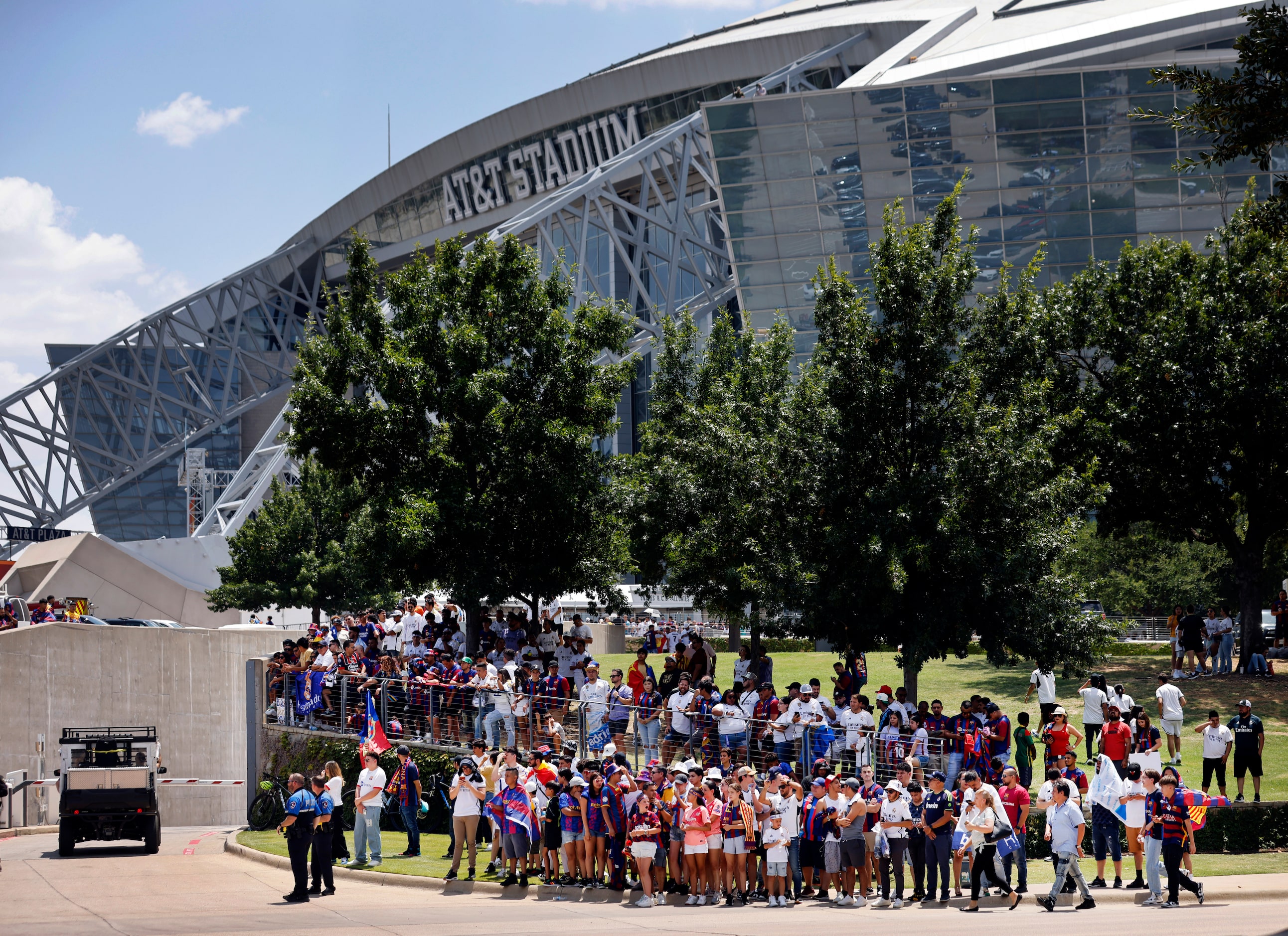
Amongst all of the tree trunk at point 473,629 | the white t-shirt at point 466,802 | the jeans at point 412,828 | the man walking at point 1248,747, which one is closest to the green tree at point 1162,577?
the tree trunk at point 473,629

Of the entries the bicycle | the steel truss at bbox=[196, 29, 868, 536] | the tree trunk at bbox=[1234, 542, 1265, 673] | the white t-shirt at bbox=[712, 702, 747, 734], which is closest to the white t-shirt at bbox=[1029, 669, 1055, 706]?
the white t-shirt at bbox=[712, 702, 747, 734]

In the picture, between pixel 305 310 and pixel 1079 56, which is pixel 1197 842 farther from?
pixel 305 310

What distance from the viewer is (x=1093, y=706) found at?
21172 mm

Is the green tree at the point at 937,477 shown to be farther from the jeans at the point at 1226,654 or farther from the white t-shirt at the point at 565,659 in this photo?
the jeans at the point at 1226,654

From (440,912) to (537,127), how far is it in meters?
60.8

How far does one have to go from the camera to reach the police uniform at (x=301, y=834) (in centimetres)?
1589

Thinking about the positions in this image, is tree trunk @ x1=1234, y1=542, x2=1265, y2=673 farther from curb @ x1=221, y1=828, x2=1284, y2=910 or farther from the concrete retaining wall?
the concrete retaining wall

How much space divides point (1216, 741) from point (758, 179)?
2995cm

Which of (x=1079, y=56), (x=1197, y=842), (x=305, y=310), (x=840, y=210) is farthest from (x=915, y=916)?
(x=305, y=310)

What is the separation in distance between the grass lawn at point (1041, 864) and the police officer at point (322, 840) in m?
1.60

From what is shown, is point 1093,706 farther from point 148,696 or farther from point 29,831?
point 148,696

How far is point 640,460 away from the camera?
32.6 metres

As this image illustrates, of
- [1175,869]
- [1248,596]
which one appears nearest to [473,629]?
[1175,869]

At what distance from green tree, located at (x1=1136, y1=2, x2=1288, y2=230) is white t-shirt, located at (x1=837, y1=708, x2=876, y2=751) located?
28.5ft
